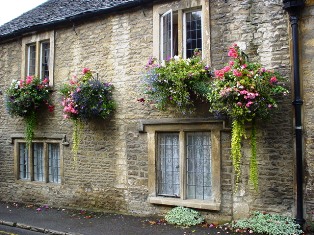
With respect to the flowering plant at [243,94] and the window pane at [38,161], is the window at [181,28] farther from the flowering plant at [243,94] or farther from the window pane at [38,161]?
the window pane at [38,161]

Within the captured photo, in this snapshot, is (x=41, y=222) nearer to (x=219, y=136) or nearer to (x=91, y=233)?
(x=91, y=233)

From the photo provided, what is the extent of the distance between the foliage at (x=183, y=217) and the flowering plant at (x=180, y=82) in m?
2.35

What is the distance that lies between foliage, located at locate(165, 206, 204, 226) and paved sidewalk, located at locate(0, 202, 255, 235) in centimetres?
18

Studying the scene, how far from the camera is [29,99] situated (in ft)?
35.0

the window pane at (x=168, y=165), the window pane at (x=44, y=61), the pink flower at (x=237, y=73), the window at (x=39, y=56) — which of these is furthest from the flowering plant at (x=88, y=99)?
the pink flower at (x=237, y=73)

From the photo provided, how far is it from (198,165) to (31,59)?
6.95 m

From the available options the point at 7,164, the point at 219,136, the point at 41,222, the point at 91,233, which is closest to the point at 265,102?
the point at 219,136

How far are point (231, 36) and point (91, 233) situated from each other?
5.37 metres

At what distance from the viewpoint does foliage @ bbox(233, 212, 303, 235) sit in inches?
273

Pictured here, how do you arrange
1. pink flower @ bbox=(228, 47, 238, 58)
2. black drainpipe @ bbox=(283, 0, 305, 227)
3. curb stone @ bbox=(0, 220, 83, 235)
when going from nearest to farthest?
black drainpipe @ bbox=(283, 0, 305, 227) < pink flower @ bbox=(228, 47, 238, 58) < curb stone @ bbox=(0, 220, 83, 235)

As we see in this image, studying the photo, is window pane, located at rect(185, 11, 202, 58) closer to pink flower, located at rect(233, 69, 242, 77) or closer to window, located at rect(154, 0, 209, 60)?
window, located at rect(154, 0, 209, 60)

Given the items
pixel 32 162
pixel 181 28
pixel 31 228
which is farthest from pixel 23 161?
pixel 181 28

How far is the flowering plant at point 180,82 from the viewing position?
25.8ft

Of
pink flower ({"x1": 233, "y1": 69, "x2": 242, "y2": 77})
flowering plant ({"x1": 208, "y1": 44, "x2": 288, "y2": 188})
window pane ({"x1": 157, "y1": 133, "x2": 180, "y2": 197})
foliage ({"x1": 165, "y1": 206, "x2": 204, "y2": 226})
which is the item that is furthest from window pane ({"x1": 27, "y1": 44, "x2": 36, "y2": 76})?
pink flower ({"x1": 233, "y1": 69, "x2": 242, "y2": 77})
